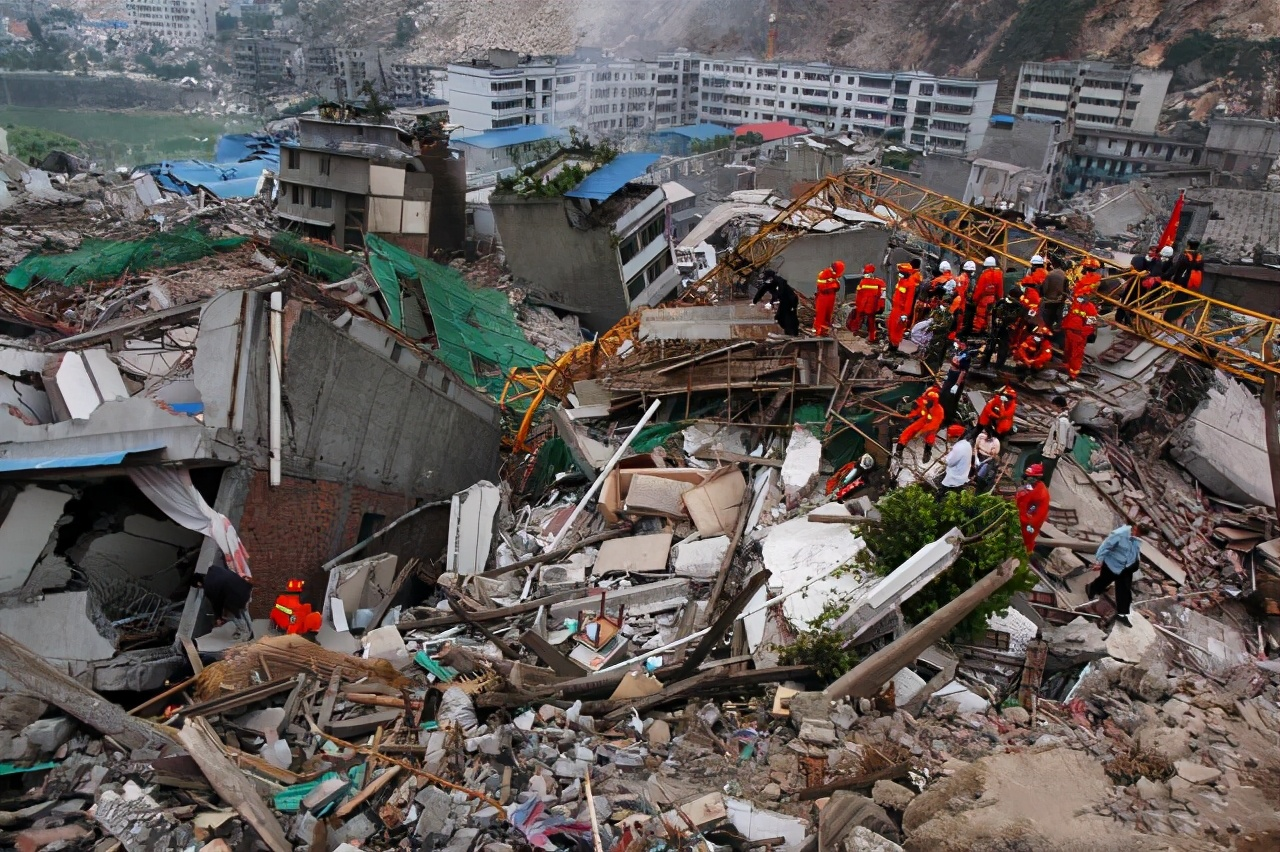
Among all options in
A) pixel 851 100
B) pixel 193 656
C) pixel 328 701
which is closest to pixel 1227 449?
pixel 328 701

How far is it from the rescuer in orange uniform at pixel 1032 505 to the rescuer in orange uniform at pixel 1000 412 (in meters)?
0.92

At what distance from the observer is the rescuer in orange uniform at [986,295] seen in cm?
1057

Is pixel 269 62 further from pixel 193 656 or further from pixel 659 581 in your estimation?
pixel 193 656

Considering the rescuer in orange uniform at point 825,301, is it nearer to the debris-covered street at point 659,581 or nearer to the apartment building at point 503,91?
the debris-covered street at point 659,581

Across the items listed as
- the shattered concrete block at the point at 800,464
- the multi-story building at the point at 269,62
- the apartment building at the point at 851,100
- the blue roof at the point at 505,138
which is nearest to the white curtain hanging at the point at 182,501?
the shattered concrete block at the point at 800,464

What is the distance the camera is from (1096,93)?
6259cm

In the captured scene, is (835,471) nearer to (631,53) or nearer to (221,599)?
(221,599)

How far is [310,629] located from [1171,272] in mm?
12406

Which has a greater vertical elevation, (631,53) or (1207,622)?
(631,53)

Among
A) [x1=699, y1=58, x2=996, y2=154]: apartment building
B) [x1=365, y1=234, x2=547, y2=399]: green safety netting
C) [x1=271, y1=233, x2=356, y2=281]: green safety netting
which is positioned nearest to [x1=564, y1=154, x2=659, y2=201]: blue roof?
[x1=365, y1=234, x2=547, y2=399]: green safety netting

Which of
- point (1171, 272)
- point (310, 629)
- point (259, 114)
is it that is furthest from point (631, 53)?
point (310, 629)

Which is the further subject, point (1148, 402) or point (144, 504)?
point (1148, 402)

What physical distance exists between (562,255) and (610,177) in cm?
221

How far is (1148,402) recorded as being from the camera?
10617mm
